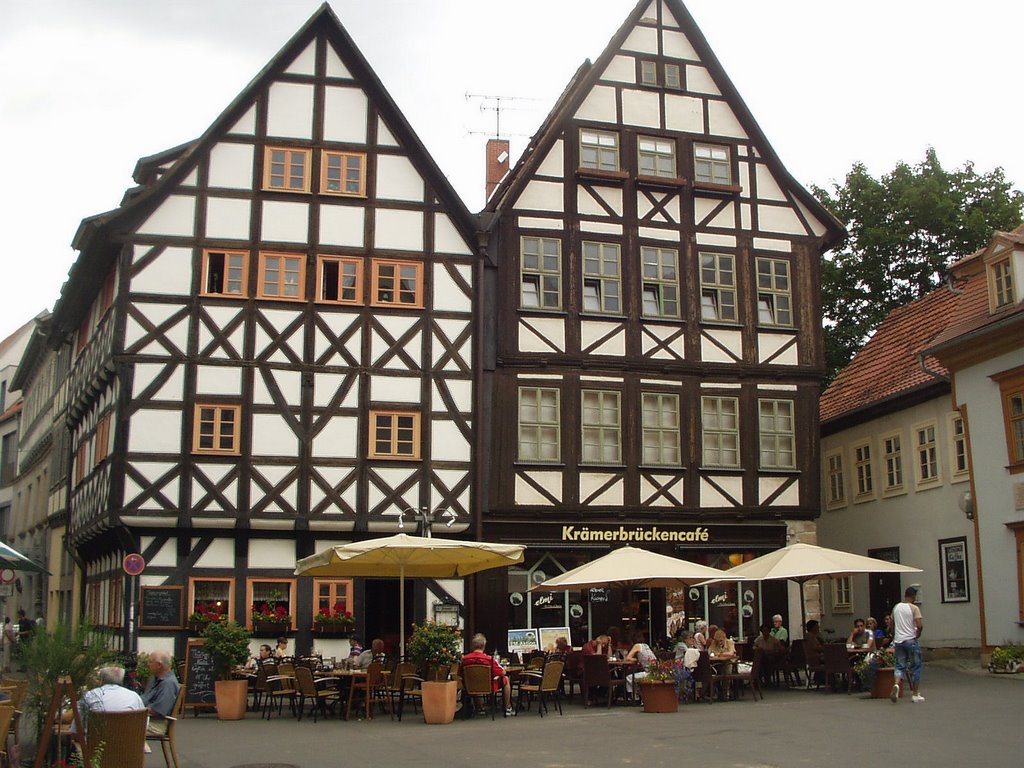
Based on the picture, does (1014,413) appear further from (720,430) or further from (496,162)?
(496,162)

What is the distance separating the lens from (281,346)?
24.8m

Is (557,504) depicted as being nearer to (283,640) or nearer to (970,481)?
(283,640)

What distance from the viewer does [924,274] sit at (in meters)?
38.4

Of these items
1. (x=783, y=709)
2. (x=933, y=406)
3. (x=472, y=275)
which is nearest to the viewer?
(x=783, y=709)

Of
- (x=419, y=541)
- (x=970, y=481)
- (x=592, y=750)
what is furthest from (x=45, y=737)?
(x=970, y=481)

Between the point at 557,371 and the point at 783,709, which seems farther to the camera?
the point at 557,371

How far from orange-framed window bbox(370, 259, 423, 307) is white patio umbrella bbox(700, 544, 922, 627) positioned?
8.92 meters

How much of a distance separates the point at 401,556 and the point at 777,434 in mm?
11799

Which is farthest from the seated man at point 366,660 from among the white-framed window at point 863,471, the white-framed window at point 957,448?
the white-framed window at point 863,471

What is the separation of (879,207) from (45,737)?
109 feet

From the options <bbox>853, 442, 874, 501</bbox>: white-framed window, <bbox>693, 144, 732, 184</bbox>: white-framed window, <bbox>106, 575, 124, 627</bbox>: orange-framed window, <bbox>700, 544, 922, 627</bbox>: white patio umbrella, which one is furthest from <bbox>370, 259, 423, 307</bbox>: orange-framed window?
<bbox>853, 442, 874, 501</bbox>: white-framed window

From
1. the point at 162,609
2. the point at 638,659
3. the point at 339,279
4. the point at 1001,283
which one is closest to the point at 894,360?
the point at 1001,283

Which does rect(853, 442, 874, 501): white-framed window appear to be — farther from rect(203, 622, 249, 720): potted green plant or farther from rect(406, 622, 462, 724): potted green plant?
rect(203, 622, 249, 720): potted green plant

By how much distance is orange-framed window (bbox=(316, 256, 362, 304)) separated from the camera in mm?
25359
